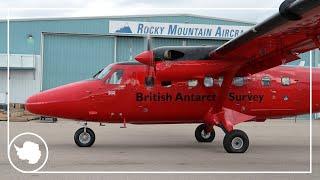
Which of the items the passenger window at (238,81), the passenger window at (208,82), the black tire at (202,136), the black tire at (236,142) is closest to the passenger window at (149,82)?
the passenger window at (208,82)

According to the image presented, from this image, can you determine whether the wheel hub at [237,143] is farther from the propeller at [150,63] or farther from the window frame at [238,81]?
the propeller at [150,63]

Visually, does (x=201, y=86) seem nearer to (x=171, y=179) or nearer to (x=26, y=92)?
(x=171, y=179)

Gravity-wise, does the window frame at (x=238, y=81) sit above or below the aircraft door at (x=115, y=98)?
above

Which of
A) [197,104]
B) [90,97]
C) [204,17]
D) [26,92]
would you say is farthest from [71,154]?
[204,17]

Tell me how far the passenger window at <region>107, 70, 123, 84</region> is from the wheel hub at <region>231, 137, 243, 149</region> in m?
4.10

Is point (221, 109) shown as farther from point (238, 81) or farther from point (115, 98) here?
point (115, 98)

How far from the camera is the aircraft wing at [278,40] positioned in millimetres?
8384

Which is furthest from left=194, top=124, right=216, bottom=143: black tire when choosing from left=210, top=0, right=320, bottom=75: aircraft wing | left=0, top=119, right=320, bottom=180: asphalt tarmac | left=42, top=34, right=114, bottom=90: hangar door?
left=42, top=34, right=114, bottom=90: hangar door

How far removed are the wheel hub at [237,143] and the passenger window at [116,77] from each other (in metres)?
4.10

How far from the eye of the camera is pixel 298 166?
36.9 ft

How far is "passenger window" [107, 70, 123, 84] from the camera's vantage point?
15.0 meters

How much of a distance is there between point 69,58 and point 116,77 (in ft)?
51.1

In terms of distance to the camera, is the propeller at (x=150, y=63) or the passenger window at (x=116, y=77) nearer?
the propeller at (x=150, y=63)

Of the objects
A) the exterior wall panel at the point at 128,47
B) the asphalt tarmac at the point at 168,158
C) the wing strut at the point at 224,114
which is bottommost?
the asphalt tarmac at the point at 168,158
